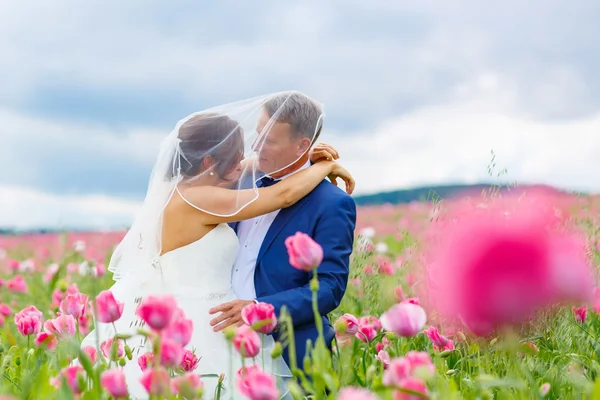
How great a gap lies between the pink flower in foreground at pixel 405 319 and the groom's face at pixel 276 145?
4.76 feet

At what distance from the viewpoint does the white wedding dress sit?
2961mm

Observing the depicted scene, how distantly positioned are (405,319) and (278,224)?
136cm

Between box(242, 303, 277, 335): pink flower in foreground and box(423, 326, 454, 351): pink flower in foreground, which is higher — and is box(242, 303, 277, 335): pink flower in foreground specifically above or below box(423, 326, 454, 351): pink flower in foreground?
above

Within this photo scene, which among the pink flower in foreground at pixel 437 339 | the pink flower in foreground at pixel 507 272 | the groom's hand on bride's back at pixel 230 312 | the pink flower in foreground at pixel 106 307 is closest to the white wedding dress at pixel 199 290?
the groom's hand on bride's back at pixel 230 312

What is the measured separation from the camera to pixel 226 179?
131 inches

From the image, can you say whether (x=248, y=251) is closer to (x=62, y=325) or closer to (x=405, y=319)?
(x=62, y=325)

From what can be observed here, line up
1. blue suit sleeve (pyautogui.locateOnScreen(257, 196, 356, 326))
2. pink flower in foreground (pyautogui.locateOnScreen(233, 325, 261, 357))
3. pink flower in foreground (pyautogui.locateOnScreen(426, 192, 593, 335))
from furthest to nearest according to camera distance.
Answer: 1. blue suit sleeve (pyautogui.locateOnScreen(257, 196, 356, 326))
2. pink flower in foreground (pyautogui.locateOnScreen(233, 325, 261, 357))
3. pink flower in foreground (pyautogui.locateOnScreen(426, 192, 593, 335))

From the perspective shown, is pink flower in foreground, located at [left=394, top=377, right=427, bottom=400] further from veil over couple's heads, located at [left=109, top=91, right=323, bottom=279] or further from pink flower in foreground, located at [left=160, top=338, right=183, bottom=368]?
veil over couple's heads, located at [left=109, top=91, right=323, bottom=279]

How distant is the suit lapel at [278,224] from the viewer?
324cm

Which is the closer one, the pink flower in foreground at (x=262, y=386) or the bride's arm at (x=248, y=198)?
the pink flower in foreground at (x=262, y=386)

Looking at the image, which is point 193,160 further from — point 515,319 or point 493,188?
point 515,319

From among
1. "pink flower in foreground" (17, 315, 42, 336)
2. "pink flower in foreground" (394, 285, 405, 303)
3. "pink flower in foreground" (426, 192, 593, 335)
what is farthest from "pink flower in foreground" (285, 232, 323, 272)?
"pink flower in foreground" (394, 285, 405, 303)

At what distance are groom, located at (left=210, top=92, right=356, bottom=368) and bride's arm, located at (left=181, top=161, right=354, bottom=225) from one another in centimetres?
11

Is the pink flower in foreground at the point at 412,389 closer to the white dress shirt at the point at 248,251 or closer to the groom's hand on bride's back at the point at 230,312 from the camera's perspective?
the groom's hand on bride's back at the point at 230,312
